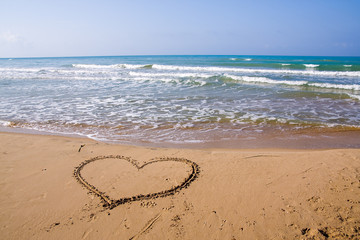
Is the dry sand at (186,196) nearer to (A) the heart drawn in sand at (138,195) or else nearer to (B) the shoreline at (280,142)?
(A) the heart drawn in sand at (138,195)

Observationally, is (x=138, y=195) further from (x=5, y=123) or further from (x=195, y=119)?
(x=5, y=123)

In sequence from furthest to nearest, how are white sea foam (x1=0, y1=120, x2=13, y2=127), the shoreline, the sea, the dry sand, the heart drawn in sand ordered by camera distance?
white sea foam (x1=0, y1=120, x2=13, y2=127), the sea, the shoreline, the heart drawn in sand, the dry sand

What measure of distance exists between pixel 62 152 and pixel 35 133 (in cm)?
229

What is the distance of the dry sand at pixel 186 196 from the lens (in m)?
2.69

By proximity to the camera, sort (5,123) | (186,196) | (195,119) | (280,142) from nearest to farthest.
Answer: (186,196)
(280,142)
(5,123)
(195,119)

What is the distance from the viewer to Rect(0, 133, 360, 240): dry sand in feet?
8.84

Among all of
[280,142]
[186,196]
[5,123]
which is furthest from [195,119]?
[5,123]

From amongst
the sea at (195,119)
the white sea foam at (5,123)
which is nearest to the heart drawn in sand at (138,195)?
the sea at (195,119)

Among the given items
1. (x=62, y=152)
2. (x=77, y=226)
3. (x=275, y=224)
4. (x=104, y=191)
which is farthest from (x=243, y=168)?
(x=62, y=152)

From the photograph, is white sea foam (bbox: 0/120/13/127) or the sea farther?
white sea foam (bbox: 0/120/13/127)

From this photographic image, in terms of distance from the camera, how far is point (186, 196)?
3307 millimetres

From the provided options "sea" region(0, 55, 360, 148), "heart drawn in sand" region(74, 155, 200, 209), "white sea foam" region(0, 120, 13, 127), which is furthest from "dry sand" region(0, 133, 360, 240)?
"white sea foam" region(0, 120, 13, 127)

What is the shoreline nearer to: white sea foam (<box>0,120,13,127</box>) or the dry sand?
the dry sand

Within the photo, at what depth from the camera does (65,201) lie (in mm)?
3285
